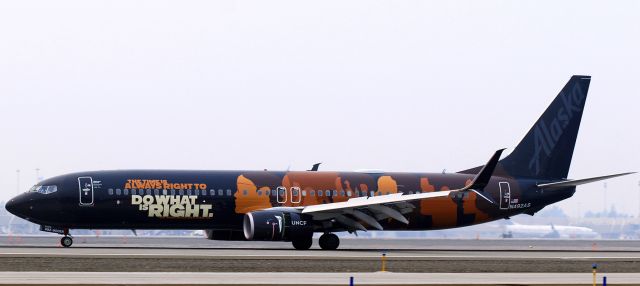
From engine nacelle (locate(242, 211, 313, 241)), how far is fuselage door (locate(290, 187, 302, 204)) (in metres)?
3.08

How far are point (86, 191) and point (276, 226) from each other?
9074mm

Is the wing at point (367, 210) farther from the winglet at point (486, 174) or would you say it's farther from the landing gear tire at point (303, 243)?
the winglet at point (486, 174)


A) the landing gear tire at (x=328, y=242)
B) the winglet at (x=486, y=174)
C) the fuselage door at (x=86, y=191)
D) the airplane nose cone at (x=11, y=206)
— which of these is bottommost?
the landing gear tire at (x=328, y=242)

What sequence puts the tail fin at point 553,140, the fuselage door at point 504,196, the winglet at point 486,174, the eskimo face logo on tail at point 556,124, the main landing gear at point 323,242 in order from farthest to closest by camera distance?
the eskimo face logo on tail at point 556,124, the tail fin at point 553,140, the fuselage door at point 504,196, the main landing gear at point 323,242, the winglet at point 486,174

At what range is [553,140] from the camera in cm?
6191

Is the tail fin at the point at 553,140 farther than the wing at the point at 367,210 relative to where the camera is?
Yes

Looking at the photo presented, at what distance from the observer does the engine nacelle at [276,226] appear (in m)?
52.0

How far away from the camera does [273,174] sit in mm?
57062

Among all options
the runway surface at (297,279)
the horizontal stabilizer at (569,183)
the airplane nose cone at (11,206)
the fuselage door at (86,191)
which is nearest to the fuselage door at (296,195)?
the fuselage door at (86,191)

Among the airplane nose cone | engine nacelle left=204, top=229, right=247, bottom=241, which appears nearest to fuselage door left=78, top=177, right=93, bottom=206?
the airplane nose cone

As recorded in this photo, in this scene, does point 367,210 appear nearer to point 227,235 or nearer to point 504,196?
point 227,235

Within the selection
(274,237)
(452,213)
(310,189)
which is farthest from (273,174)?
(452,213)

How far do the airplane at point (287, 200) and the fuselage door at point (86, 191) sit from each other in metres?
0.05

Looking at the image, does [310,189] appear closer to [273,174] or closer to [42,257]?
[273,174]
